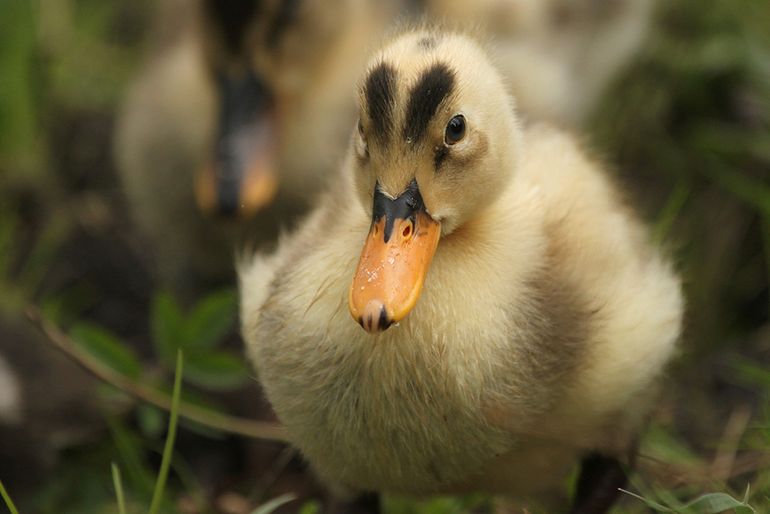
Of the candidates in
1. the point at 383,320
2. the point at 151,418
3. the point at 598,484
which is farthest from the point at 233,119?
the point at 383,320

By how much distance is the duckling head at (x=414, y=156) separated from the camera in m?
1.39

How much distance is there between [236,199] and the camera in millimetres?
2273

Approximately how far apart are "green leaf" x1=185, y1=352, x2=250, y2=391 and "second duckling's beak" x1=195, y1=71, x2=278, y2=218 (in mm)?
279

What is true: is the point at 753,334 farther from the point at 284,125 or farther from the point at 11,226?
the point at 11,226

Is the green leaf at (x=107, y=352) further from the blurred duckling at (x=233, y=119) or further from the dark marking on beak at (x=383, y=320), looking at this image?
the dark marking on beak at (x=383, y=320)

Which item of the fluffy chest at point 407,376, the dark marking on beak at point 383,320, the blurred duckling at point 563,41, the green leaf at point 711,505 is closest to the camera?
the dark marking on beak at point 383,320

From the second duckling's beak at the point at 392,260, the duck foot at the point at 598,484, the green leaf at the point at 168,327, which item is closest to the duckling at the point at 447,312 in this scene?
the second duckling's beak at the point at 392,260

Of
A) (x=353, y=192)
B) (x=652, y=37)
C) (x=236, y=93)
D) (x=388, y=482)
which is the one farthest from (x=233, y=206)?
(x=652, y=37)

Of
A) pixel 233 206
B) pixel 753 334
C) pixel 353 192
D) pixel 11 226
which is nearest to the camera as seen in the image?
pixel 353 192

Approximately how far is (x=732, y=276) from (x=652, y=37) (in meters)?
0.75

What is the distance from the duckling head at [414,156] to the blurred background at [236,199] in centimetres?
42

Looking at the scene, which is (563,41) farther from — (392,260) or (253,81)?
(392,260)

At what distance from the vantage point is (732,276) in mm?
2738

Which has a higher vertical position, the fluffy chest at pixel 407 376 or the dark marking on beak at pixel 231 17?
the dark marking on beak at pixel 231 17
